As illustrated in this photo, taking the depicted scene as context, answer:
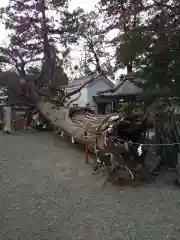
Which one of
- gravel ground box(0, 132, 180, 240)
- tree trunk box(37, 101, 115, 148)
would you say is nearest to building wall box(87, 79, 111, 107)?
tree trunk box(37, 101, 115, 148)

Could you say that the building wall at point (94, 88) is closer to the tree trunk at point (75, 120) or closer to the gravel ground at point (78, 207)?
the tree trunk at point (75, 120)

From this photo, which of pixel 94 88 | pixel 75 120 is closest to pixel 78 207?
pixel 75 120

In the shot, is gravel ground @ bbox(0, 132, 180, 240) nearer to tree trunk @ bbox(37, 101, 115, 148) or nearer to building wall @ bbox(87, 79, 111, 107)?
tree trunk @ bbox(37, 101, 115, 148)

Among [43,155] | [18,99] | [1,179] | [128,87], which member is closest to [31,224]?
[1,179]

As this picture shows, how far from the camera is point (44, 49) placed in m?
15.9

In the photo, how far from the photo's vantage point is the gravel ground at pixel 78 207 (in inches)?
124

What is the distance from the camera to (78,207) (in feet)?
12.8

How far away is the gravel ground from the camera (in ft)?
10.3

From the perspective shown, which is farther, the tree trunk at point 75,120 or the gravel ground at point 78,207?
the tree trunk at point 75,120

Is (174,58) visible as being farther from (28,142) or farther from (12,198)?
(28,142)

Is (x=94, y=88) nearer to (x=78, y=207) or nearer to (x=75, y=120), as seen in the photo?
(x=75, y=120)

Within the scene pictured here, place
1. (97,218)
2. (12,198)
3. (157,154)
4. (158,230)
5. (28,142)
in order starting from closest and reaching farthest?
(158,230) → (97,218) → (12,198) → (157,154) → (28,142)

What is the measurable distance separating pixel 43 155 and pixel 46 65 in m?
7.75

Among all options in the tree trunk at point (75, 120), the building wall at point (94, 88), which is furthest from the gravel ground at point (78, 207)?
the building wall at point (94, 88)
